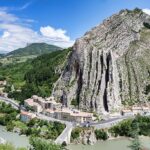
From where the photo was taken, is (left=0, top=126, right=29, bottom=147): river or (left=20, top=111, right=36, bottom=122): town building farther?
(left=20, top=111, right=36, bottom=122): town building

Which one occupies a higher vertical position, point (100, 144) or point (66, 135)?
point (66, 135)

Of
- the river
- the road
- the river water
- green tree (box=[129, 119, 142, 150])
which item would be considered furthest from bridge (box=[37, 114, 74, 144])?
green tree (box=[129, 119, 142, 150])

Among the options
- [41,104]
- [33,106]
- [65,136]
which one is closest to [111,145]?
[65,136]

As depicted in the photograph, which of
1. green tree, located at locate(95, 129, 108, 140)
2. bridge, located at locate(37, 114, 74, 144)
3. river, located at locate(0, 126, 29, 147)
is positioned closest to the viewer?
bridge, located at locate(37, 114, 74, 144)

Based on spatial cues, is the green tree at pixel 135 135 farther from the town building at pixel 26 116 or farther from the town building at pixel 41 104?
the town building at pixel 26 116

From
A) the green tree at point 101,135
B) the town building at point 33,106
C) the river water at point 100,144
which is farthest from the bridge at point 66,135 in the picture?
the town building at point 33,106

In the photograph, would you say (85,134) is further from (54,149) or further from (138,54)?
(138,54)

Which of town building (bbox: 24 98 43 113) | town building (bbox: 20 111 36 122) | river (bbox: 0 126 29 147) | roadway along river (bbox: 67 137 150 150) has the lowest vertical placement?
roadway along river (bbox: 67 137 150 150)

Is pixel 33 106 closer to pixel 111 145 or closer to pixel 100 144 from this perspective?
pixel 100 144

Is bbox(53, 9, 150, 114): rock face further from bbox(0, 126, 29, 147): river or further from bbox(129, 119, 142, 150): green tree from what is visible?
bbox(0, 126, 29, 147): river
